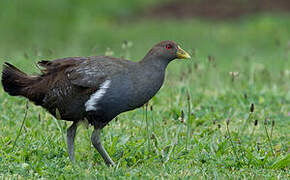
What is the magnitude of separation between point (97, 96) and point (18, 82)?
0.99 meters

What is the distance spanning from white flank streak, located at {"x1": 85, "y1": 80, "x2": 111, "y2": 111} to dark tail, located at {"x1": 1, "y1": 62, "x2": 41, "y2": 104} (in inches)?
26.1

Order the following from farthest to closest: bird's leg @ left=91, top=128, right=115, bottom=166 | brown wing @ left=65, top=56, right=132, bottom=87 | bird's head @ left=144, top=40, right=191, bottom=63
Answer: bird's head @ left=144, top=40, right=191, bottom=63, bird's leg @ left=91, top=128, right=115, bottom=166, brown wing @ left=65, top=56, right=132, bottom=87

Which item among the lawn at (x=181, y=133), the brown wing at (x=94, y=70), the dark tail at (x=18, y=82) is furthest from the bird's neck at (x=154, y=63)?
the dark tail at (x=18, y=82)

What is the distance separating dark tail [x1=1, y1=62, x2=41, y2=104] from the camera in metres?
5.58

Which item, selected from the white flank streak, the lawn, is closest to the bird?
the white flank streak

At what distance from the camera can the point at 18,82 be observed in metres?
5.63

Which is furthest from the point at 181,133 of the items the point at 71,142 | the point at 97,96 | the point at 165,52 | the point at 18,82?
the point at 18,82

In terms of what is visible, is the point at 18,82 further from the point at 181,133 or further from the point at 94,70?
the point at 181,133

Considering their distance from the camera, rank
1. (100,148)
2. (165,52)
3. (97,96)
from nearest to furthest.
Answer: (97,96) → (100,148) → (165,52)

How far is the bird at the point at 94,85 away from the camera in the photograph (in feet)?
17.0

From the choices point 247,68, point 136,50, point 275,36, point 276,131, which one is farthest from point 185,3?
point 276,131

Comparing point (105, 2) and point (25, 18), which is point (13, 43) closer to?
point (25, 18)

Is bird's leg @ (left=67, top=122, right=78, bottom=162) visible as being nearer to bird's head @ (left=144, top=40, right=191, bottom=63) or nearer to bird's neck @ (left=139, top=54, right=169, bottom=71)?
bird's neck @ (left=139, top=54, right=169, bottom=71)

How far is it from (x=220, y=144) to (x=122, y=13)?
44.6ft
